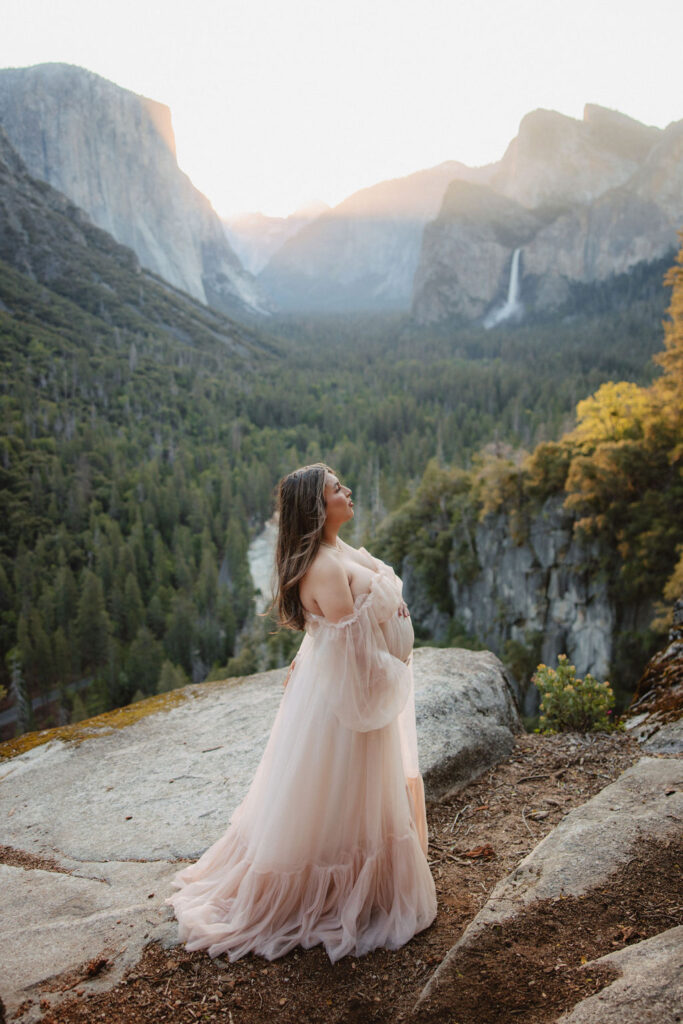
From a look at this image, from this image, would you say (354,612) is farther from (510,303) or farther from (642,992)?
(510,303)

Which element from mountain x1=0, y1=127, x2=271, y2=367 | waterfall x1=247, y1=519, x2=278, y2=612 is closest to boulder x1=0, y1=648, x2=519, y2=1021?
waterfall x1=247, y1=519, x2=278, y2=612

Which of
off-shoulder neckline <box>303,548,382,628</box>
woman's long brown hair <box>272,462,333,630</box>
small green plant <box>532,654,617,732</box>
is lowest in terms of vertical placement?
small green plant <box>532,654,617,732</box>

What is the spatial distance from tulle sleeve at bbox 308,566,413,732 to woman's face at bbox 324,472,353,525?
17.5 inches

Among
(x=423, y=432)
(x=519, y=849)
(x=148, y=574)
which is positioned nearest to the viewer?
(x=519, y=849)

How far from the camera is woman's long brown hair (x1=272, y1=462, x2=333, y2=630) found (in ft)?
12.3

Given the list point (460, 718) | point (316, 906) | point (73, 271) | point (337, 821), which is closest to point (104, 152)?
point (73, 271)

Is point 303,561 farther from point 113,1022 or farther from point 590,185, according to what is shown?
point 590,185

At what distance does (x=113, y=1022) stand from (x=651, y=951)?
8.01 ft

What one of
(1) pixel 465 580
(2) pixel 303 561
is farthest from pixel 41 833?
(1) pixel 465 580

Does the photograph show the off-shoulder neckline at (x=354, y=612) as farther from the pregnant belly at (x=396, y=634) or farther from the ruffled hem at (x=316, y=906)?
the ruffled hem at (x=316, y=906)

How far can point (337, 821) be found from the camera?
3771 millimetres

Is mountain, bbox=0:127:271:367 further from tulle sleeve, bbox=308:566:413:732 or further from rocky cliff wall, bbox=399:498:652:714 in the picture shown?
tulle sleeve, bbox=308:566:413:732

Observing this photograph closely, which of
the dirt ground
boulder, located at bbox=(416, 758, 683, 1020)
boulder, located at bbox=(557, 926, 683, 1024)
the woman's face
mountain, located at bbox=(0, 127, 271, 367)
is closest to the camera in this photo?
boulder, located at bbox=(557, 926, 683, 1024)

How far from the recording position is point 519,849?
15.4ft
